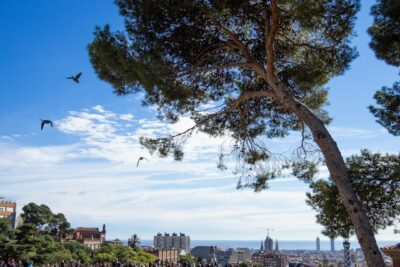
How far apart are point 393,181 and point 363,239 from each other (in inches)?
54.1

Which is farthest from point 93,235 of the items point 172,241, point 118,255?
point 118,255

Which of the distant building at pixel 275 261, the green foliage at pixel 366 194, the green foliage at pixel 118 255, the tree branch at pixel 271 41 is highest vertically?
the tree branch at pixel 271 41

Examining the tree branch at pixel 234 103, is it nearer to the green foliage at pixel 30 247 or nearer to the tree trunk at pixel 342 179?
the tree trunk at pixel 342 179

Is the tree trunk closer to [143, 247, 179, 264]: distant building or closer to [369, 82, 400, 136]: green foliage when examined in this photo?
[369, 82, 400, 136]: green foliage

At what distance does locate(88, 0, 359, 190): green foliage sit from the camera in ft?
21.0

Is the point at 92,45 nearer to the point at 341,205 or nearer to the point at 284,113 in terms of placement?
the point at 284,113

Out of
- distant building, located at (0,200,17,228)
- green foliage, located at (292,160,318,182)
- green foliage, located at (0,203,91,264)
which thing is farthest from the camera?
distant building, located at (0,200,17,228)

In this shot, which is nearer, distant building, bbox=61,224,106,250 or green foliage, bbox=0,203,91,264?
green foliage, bbox=0,203,91,264

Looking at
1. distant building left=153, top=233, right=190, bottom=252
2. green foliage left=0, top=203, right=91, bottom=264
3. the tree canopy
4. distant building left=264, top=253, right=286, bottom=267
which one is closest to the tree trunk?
the tree canopy

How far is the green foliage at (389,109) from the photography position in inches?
247

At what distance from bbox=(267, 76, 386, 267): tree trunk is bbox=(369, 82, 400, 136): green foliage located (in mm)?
1087

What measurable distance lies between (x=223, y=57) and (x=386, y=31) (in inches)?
103

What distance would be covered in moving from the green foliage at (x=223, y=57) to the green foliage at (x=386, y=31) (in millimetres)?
426

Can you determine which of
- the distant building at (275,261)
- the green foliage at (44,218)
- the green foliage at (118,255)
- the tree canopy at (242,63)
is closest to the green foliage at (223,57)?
the tree canopy at (242,63)
